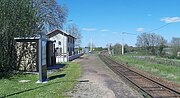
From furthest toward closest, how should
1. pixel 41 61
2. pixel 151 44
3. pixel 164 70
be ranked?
pixel 151 44, pixel 164 70, pixel 41 61

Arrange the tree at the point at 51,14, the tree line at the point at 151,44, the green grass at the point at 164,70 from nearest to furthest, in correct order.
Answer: the green grass at the point at 164,70, the tree at the point at 51,14, the tree line at the point at 151,44

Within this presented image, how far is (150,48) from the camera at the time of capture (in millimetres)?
91562

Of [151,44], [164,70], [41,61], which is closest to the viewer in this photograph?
[41,61]

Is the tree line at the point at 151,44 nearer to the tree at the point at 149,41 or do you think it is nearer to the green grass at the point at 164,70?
the tree at the point at 149,41

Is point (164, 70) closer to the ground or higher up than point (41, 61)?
closer to the ground

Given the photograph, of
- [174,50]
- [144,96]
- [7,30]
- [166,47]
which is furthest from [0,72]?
[166,47]

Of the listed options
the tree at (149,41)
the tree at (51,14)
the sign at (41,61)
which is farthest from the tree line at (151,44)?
the sign at (41,61)

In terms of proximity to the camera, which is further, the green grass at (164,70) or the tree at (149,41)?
the tree at (149,41)

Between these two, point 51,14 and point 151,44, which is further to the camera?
point 151,44

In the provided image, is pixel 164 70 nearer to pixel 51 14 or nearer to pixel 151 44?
pixel 51 14

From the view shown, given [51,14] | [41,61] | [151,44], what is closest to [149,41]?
[151,44]

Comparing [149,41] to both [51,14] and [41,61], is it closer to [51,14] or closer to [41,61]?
[51,14]

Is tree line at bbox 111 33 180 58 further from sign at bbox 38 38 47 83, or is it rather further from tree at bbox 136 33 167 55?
sign at bbox 38 38 47 83

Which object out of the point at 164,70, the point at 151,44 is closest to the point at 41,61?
the point at 164,70
